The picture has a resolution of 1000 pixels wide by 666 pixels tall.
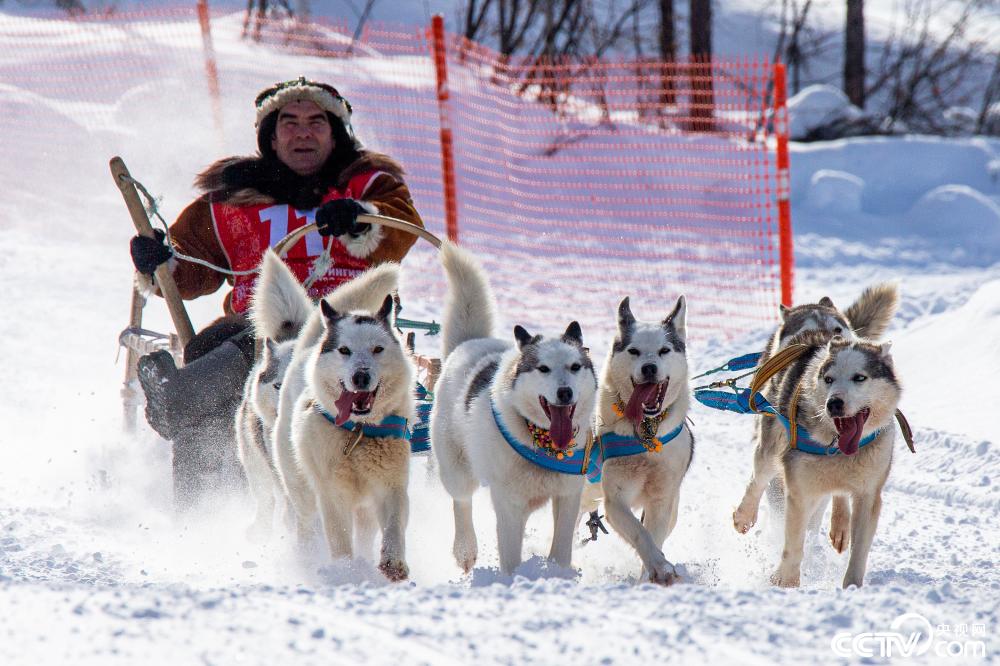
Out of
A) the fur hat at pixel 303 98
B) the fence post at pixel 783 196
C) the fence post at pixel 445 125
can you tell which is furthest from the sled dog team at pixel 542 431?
the fence post at pixel 445 125

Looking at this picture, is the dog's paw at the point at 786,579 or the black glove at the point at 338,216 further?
Answer: the black glove at the point at 338,216

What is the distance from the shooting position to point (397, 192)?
534 centimetres

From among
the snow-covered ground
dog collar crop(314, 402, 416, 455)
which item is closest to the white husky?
dog collar crop(314, 402, 416, 455)

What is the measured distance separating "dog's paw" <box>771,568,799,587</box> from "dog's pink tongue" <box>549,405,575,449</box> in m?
0.94

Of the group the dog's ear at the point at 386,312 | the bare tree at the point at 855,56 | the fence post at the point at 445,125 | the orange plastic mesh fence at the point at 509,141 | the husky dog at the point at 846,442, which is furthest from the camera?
the bare tree at the point at 855,56

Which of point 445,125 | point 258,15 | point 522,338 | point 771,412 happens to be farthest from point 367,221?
point 258,15

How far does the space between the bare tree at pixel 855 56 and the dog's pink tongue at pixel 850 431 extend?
1364 cm

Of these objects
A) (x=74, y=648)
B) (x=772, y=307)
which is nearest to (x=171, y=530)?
(x=74, y=648)

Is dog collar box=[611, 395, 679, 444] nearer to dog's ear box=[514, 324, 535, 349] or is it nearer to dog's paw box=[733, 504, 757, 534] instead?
dog's ear box=[514, 324, 535, 349]

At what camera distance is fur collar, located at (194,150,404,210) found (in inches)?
207

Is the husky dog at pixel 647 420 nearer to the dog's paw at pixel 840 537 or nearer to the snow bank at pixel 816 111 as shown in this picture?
the dog's paw at pixel 840 537

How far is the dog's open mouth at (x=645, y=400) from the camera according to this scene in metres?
3.91

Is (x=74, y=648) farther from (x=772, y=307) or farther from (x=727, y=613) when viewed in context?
(x=772, y=307)

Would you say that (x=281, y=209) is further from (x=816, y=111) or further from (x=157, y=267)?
(x=816, y=111)
